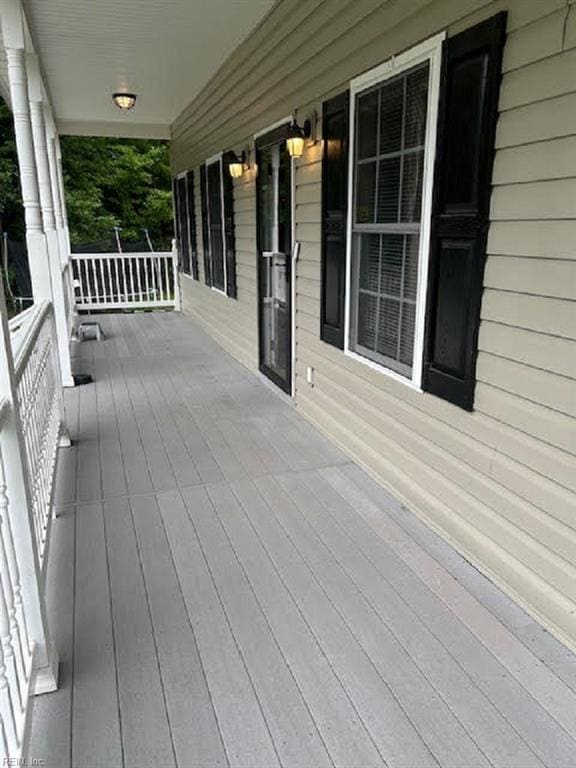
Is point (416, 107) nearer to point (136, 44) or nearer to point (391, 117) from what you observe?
point (391, 117)

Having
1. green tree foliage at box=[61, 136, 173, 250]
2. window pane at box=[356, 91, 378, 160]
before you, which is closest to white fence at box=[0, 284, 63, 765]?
window pane at box=[356, 91, 378, 160]

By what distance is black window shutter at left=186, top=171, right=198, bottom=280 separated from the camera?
7.89 meters

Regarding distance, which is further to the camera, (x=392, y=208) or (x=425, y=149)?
(x=392, y=208)

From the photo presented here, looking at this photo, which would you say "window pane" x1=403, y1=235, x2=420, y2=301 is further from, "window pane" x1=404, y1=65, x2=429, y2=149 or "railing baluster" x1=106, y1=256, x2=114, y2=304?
"railing baluster" x1=106, y1=256, x2=114, y2=304

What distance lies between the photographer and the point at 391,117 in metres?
2.79

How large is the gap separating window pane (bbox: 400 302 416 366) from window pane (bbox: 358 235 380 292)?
14.0 inches

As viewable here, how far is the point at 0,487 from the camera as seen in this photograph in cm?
152

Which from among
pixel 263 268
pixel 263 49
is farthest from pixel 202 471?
pixel 263 49

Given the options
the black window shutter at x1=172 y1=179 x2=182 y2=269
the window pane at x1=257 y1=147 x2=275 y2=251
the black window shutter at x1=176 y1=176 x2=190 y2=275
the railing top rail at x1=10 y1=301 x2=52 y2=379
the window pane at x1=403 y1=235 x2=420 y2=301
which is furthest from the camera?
the black window shutter at x1=172 y1=179 x2=182 y2=269

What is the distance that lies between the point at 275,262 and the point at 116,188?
15038 millimetres

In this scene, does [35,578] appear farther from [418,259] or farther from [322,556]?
[418,259]

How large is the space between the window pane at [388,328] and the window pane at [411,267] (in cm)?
14


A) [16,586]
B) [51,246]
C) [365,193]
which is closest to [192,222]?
[51,246]

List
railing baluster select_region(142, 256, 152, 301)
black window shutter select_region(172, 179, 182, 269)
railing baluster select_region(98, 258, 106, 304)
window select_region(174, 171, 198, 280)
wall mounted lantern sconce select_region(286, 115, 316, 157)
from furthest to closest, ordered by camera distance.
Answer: railing baluster select_region(142, 256, 152, 301)
railing baluster select_region(98, 258, 106, 304)
black window shutter select_region(172, 179, 182, 269)
window select_region(174, 171, 198, 280)
wall mounted lantern sconce select_region(286, 115, 316, 157)
